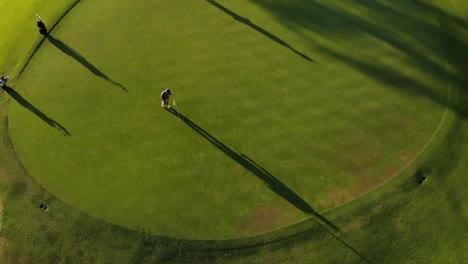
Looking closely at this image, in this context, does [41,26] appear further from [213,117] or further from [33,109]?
[213,117]

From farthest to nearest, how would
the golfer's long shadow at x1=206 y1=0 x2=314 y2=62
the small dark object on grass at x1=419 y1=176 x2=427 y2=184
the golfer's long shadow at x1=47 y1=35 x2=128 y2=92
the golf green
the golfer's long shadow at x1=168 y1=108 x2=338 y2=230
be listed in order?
the golfer's long shadow at x1=206 y1=0 x2=314 y2=62 < the golfer's long shadow at x1=47 y1=35 x2=128 y2=92 < the small dark object on grass at x1=419 y1=176 x2=427 y2=184 < the golf green < the golfer's long shadow at x1=168 y1=108 x2=338 y2=230

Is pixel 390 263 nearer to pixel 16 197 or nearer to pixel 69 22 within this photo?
pixel 16 197

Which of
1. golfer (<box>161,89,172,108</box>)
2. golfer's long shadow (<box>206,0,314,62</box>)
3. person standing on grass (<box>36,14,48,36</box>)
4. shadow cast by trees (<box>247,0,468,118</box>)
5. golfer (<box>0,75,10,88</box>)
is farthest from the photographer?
person standing on grass (<box>36,14,48,36</box>)

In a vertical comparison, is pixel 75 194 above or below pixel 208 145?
below

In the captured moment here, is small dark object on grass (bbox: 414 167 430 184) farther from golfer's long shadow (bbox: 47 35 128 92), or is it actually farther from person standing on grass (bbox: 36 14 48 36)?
person standing on grass (bbox: 36 14 48 36)

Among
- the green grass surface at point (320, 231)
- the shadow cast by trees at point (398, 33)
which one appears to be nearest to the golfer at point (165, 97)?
the green grass surface at point (320, 231)

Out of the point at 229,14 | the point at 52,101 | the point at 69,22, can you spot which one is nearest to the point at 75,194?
the point at 52,101

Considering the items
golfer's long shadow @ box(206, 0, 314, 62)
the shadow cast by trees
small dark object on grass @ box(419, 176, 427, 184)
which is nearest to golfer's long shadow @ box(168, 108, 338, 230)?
small dark object on grass @ box(419, 176, 427, 184)

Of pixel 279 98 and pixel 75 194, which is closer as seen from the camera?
pixel 75 194
